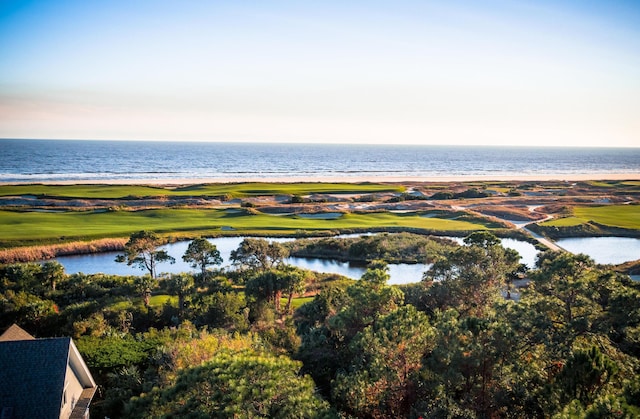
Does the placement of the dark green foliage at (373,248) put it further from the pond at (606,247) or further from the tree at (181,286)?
the tree at (181,286)

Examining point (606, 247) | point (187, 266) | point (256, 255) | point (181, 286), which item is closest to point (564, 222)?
point (606, 247)

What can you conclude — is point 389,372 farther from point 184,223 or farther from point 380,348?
point 184,223

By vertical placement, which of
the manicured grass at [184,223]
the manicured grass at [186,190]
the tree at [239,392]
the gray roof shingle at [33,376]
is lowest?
the manicured grass at [184,223]

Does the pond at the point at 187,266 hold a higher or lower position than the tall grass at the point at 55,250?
lower

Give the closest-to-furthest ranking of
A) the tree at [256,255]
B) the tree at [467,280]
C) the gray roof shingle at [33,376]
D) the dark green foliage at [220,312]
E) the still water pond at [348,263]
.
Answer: the gray roof shingle at [33,376] → the tree at [467,280] → the dark green foliage at [220,312] → the tree at [256,255] → the still water pond at [348,263]

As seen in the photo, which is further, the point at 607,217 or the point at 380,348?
the point at 607,217

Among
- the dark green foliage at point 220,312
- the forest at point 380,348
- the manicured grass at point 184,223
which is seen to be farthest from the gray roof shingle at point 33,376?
the manicured grass at point 184,223

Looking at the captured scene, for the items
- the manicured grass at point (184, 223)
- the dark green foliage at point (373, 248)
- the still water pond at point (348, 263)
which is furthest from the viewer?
the manicured grass at point (184, 223)
